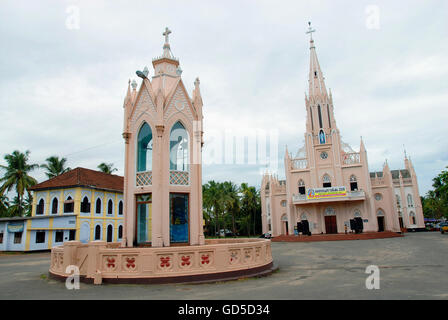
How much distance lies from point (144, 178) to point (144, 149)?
1.43m

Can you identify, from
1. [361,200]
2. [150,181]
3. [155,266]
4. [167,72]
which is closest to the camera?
[155,266]

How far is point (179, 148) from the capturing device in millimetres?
12703

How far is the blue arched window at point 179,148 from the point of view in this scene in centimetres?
1251

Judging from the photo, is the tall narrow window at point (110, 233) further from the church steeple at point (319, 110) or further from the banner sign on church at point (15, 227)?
the church steeple at point (319, 110)

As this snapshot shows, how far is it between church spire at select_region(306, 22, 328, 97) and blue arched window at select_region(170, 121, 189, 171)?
40245 millimetres

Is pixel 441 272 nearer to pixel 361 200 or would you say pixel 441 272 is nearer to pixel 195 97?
pixel 195 97

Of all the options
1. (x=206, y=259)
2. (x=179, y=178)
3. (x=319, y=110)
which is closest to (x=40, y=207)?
(x=179, y=178)

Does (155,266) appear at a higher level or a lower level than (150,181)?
lower

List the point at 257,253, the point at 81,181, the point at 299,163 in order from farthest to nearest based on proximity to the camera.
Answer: the point at 299,163 → the point at 81,181 → the point at 257,253

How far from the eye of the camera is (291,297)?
275 inches

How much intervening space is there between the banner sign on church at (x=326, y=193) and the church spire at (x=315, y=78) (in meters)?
15.6

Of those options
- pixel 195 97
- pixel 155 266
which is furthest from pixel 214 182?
pixel 155 266

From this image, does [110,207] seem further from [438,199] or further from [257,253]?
[438,199]
